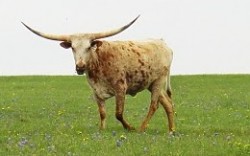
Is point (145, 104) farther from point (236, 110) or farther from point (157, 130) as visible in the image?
point (157, 130)

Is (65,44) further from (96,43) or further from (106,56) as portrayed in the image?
(106,56)

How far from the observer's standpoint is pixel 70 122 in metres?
17.8

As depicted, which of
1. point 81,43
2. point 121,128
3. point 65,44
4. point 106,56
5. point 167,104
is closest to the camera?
point 81,43

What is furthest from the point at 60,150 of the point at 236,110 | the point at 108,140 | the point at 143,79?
the point at 236,110

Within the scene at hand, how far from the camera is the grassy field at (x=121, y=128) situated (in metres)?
11.3

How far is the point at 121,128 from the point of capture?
16.4 metres

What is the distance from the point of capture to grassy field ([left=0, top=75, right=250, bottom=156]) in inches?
445

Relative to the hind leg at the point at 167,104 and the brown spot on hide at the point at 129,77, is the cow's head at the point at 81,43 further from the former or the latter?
the hind leg at the point at 167,104

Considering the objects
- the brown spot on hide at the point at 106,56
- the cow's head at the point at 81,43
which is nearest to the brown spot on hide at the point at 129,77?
the brown spot on hide at the point at 106,56

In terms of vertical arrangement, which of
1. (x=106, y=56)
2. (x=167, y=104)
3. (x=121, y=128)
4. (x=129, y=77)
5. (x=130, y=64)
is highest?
(x=106, y=56)

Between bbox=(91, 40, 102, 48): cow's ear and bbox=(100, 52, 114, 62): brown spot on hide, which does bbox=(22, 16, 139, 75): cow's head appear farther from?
bbox=(100, 52, 114, 62): brown spot on hide

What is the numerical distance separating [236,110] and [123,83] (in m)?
8.24

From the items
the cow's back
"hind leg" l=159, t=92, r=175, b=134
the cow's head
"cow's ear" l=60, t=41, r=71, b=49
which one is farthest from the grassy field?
"cow's ear" l=60, t=41, r=71, b=49

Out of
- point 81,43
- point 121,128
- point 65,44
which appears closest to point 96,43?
point 81,43
